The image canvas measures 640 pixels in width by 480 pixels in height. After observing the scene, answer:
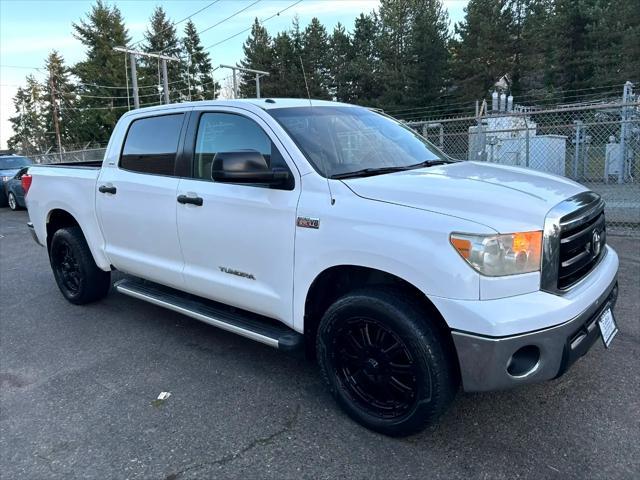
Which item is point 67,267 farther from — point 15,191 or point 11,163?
point 11,163

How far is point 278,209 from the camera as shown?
3.16 m

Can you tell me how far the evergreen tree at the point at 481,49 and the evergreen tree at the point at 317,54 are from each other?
36.9 ft

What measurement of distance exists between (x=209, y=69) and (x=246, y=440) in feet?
214

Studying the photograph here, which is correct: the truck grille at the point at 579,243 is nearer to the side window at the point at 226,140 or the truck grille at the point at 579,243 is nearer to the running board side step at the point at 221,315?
the running board side step at the point at 221,315

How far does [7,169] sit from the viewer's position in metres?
16.9

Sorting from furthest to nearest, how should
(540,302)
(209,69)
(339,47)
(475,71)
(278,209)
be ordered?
(209,69) < (339,47) < (475,71) < (278,209) < (540,302)

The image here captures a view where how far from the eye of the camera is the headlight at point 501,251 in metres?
2.40

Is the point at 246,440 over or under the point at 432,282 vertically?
under

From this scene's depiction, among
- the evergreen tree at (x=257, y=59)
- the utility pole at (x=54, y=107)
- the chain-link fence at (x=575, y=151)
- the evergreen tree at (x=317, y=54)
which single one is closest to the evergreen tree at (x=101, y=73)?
the utility pole at (x=54, y=107)

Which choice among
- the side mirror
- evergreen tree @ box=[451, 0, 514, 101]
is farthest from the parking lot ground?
evergreen tree @ box=[451, 0, 514, 101]

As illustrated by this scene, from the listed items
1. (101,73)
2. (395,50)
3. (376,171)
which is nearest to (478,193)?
(376,171)

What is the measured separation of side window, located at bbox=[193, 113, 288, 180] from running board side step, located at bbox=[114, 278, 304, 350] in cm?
102

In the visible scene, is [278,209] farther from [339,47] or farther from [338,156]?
[339,47]

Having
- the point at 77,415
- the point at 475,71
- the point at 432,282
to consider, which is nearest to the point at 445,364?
the point at 432,282
